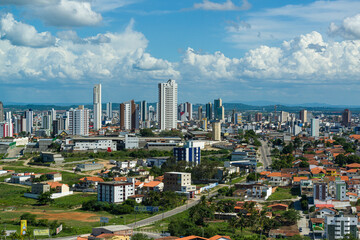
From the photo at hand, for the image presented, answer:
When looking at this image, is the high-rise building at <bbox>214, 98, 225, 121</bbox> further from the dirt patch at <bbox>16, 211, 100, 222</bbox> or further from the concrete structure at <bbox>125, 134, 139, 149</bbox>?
the dirt patch at <bbox>16, 211, 100, 222</bbox>

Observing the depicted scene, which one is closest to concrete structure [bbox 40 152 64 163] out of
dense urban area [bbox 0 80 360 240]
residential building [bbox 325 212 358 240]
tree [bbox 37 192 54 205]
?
dense urban area [bbox 0 80 360 240]

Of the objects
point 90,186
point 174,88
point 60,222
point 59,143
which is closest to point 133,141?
point 59,143

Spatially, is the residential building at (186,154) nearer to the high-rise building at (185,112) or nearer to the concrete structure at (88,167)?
the concrete structure at (88,167)

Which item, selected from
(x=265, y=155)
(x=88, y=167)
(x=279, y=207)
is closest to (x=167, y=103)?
(x=265, y=155)

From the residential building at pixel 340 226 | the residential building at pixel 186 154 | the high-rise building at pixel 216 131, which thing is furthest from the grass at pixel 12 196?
the high-rise building at pixel 216 131

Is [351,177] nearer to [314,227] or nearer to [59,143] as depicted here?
[314,227]

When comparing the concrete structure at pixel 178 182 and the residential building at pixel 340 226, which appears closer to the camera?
the residential building at pixel 340 226

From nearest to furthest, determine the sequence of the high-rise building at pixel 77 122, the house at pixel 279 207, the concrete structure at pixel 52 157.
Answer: the house at pixel 279 207
the concrete structure at pixel 52 157
the high-rise building at pixel 77 122
